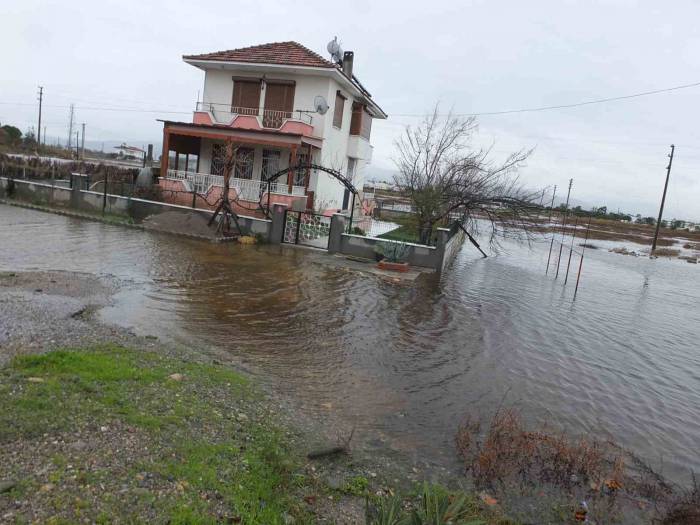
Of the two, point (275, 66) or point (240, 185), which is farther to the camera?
point (275, 66)

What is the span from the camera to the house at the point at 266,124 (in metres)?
24.5

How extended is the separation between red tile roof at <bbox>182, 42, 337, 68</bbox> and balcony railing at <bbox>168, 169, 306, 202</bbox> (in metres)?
6.17

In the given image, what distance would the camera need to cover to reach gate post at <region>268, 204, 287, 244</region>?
19906 millimetres

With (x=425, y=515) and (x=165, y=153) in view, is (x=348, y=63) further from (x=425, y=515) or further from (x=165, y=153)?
(x=425, y=515)

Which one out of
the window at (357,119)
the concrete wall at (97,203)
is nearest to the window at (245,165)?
Answer: the concrete wall at (97,203)

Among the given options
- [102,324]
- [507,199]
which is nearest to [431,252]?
[507,199]

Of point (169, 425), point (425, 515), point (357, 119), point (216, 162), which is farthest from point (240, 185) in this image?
point (425, 515)

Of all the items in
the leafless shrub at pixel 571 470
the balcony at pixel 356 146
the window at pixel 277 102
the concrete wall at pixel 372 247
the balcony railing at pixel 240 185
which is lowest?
the leafless shrub at pixel 571 470

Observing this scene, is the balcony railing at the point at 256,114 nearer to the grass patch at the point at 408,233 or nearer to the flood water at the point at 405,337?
the grass patch at the point at 408,233

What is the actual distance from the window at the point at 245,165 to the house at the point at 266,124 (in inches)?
2.0

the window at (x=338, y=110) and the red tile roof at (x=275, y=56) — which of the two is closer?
the red tile roof at (x=275, y=56)

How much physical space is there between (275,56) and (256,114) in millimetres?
3018

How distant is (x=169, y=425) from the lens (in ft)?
16.8

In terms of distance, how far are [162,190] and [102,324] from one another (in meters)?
17.3
